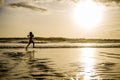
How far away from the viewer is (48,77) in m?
13.2

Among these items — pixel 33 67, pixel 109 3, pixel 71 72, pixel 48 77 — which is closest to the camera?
pixel 48 77

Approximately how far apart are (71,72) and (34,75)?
1.57m

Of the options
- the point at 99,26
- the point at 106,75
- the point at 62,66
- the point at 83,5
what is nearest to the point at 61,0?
the point at 83,5

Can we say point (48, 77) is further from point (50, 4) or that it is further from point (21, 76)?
point (50, 4)

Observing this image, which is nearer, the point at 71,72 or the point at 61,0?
the point at 71,72

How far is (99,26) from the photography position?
4981 cm

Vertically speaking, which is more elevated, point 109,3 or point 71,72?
point 109,3

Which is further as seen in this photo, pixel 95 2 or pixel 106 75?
pixel 95 2

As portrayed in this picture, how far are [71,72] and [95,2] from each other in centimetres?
3438

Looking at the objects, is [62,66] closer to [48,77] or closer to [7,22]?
[48,77]

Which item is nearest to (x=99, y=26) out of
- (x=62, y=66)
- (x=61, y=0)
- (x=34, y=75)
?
(x=61, y=0)

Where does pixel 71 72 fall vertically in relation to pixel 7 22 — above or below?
below

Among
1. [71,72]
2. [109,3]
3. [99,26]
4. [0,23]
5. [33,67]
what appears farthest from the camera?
[99,26]

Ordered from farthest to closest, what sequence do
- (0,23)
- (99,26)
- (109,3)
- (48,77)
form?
(99,26) → (0,23) → (109,3) → (48,77)
